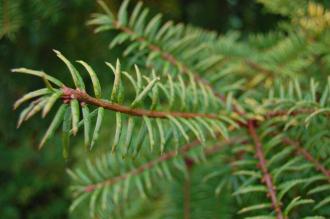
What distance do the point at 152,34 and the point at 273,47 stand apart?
9.6 inches

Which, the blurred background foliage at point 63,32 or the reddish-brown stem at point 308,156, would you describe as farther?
the blurred background foliage at point 63,32

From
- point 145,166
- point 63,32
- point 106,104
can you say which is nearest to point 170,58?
point 145,166

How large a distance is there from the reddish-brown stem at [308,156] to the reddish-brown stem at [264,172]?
0.03 m

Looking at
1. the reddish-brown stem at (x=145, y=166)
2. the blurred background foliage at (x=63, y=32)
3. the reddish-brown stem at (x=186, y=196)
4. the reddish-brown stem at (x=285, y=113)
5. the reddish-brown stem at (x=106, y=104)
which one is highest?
the blurred background foliage at (x=63, y=32)

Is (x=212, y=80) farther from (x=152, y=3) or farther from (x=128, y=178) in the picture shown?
(x=152, y=3)

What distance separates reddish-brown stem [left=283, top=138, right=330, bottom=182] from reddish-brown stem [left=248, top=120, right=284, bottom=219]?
3cm

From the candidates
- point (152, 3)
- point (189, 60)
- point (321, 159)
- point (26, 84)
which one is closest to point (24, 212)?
point (26, 84)

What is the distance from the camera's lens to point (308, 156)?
47 cm

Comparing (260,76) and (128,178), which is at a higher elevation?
(260,76)

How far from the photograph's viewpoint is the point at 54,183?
3.82 ft

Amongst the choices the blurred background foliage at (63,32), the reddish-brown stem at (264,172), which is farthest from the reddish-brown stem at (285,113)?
the blurred background foliage at (63,32)

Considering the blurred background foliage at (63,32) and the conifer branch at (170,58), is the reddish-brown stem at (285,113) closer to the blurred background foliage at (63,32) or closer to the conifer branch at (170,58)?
the conifer branch at (170,58)

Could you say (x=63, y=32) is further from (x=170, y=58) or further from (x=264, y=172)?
(x=264, y=172)

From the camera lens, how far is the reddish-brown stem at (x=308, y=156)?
0.45 metres
